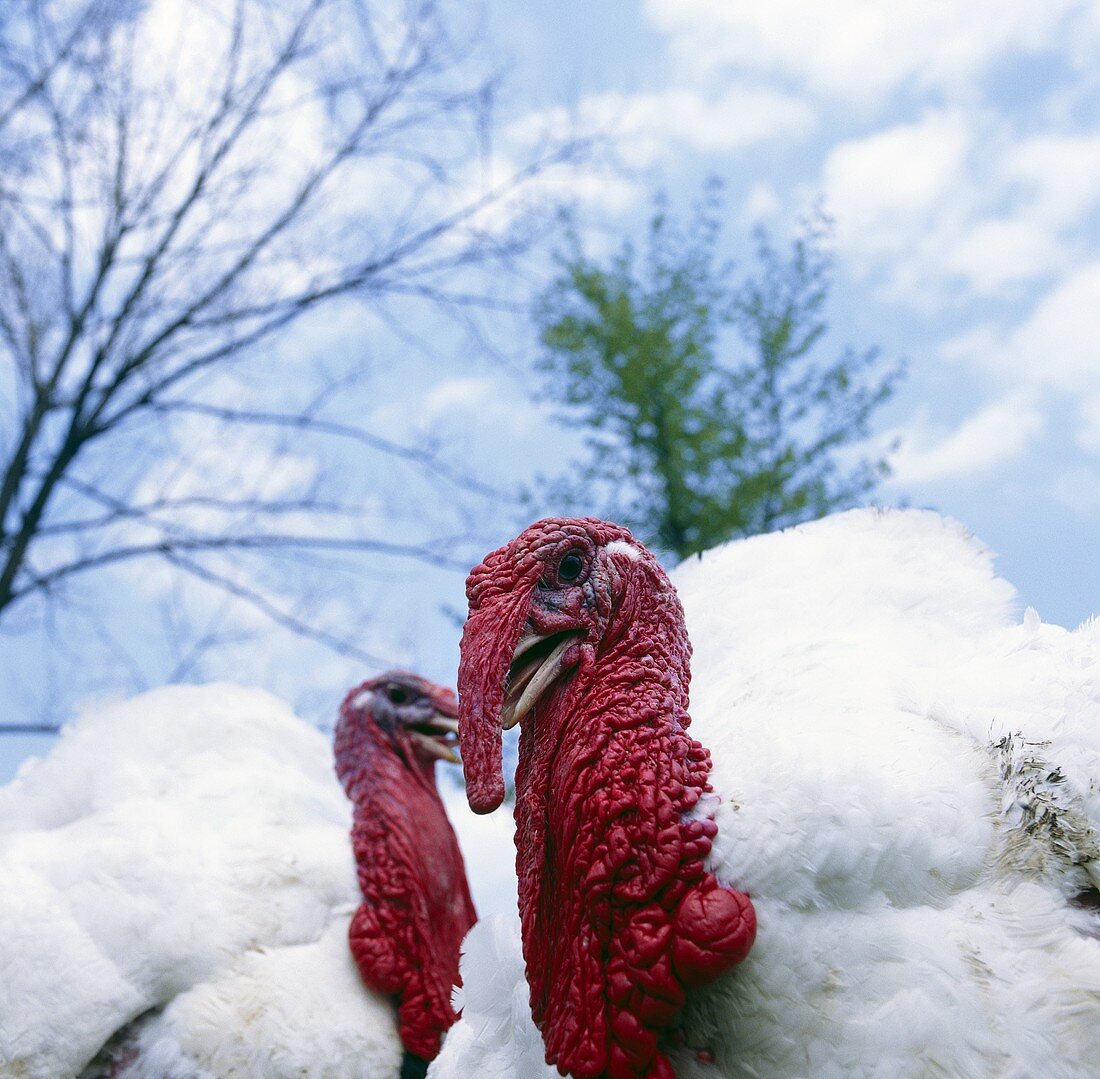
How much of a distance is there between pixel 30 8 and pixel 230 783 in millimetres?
4325

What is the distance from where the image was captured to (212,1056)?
2.79 metres

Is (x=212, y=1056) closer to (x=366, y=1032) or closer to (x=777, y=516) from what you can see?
(x=366, y=1032)

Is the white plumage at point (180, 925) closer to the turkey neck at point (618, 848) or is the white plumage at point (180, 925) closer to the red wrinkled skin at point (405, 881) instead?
the red wrinkled skin at point (405, 881)

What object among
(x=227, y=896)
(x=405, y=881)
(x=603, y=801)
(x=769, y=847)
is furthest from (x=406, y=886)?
(x=769, y=847)

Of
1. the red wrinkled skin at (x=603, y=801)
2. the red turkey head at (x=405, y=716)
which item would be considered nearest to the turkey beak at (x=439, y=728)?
the red turkey head at (x=405, y=716)

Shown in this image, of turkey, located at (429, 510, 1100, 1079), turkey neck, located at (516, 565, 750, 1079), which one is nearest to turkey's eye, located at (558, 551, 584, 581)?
turkey, located at (429, 510, 1100, 1079)

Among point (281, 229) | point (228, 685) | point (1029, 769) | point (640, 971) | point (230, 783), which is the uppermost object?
point (281, 229)

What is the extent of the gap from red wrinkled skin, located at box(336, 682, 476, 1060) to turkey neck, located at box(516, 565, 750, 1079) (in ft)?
4.38

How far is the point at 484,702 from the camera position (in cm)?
182

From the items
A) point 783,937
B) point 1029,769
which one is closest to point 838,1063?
point 783,937

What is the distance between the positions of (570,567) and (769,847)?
0.61 meters

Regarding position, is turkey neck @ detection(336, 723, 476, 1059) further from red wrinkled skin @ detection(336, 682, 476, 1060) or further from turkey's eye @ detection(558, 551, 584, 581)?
turkey's eye @ detection(558, 551, 584, 581)

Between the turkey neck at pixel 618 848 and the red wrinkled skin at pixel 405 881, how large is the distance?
1335 mm

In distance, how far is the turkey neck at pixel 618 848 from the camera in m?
1.72
